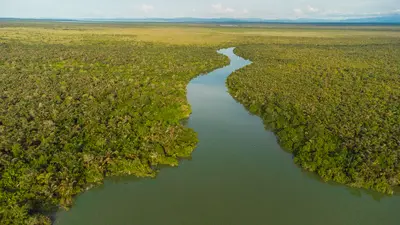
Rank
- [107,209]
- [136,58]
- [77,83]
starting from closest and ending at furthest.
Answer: [107,209] → [77,83] → [136,58]

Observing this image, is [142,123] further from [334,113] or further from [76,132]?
[334,113]

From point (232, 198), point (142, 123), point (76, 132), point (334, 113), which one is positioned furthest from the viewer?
point (334, 113)

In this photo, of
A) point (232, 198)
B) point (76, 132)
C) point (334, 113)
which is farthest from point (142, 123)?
point (334, 113)

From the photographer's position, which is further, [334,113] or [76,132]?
[334,113]

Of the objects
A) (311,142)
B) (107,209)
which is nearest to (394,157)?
(311,142)

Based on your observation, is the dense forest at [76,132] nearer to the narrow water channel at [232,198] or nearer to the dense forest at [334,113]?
the narrow water channel at [232,198]

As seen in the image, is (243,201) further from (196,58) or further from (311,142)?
(196,58)

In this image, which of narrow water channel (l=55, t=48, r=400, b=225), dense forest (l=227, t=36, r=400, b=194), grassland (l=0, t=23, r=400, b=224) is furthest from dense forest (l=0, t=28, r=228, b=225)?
dense forest (l=227, t=36, r=400, b=194)
